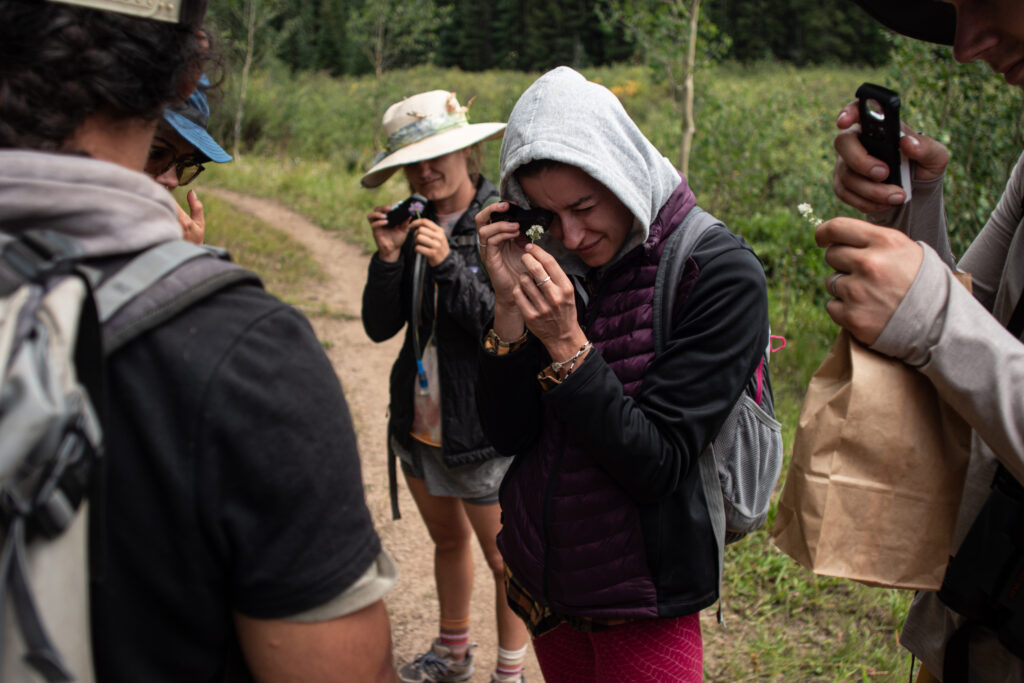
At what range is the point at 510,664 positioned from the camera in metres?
3.01

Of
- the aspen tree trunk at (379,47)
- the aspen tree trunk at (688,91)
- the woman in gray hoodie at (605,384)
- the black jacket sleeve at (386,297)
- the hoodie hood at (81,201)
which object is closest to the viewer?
the hoodie hood at (81,201)

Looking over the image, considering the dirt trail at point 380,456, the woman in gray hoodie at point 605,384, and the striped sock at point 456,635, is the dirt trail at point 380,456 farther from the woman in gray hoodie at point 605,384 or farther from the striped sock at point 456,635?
the woman in gray hoodie at point 605,384

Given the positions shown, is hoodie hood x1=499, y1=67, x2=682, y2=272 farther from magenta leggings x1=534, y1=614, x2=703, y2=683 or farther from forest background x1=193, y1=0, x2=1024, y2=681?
magenta leggings x1=534, y1=614, x2=703, y2=683

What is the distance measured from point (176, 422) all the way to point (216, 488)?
0.31ft

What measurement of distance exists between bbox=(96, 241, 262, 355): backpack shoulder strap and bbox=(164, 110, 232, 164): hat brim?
34.9 inches

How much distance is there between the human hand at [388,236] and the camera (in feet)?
9.61

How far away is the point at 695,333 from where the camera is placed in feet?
5.49

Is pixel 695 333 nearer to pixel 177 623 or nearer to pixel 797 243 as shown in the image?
pixel 177 623

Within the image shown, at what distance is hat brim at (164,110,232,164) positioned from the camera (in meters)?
1.72

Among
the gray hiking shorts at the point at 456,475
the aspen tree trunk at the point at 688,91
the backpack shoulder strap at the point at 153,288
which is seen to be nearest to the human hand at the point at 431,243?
the gray hiking shorts at the point at 456,475

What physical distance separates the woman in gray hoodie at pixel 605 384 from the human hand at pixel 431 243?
0.74m

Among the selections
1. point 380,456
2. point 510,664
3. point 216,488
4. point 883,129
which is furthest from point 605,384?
point 380,456

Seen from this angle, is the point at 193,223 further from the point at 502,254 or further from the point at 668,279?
the point at 668,279

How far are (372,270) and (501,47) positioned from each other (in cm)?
5282
